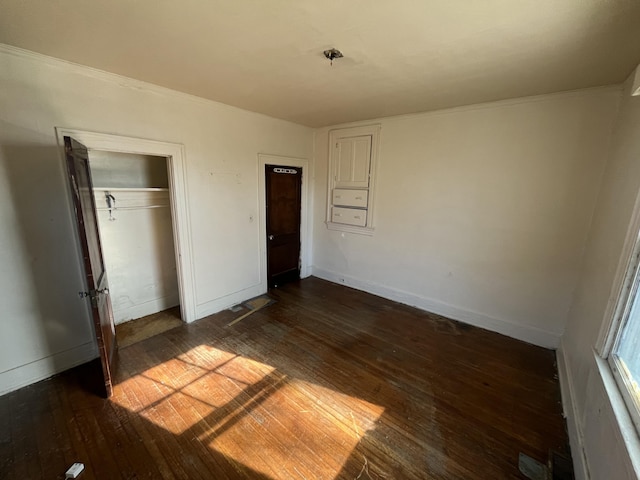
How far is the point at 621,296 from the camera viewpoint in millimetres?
1529

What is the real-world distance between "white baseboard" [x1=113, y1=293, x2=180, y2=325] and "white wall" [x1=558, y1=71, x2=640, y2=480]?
4.13 metres

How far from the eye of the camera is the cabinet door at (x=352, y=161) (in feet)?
12.7

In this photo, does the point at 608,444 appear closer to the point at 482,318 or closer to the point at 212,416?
the point at 482,318

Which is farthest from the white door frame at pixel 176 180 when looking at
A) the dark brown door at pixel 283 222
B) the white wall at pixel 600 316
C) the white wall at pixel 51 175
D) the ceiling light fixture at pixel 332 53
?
the white wall at pixel 600 316

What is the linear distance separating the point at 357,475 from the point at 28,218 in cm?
302

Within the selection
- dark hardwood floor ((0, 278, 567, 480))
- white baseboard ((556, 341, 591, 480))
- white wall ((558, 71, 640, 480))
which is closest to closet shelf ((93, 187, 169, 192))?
dark hardwood floor ((0, 278, 567, 480))

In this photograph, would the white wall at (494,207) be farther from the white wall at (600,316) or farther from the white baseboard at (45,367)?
the white baseboard at (45,367)

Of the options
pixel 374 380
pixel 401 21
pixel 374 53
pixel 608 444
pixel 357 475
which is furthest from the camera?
pixel 374 380

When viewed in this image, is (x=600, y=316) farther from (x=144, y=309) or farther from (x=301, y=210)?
(x=144, y=309)

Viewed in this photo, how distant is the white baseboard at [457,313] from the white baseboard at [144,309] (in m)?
2.48

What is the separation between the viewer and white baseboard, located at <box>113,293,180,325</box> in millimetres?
3168

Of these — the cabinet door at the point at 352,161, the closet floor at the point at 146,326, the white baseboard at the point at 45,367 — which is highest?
the cabinet door at the point at 352,161

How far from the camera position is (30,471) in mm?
1559

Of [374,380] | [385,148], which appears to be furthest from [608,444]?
[385,148]
